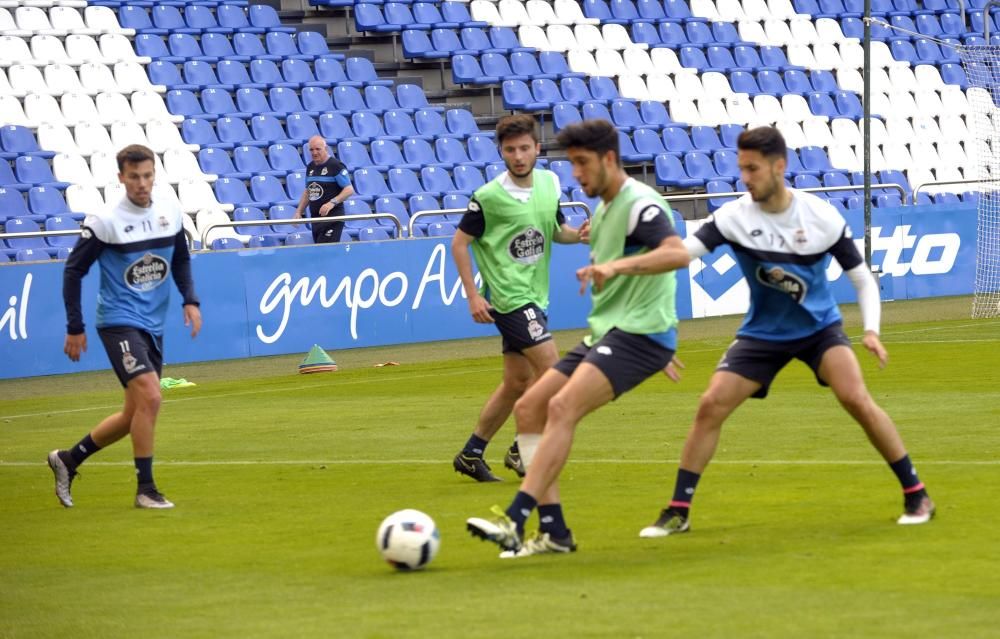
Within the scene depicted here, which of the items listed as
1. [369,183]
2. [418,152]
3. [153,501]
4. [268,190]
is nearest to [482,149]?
[418,152]

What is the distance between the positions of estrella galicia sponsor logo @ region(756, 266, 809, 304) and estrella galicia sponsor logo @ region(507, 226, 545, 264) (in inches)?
109

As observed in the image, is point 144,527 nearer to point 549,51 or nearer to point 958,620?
point 958,620

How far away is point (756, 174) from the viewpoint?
27.4 ft

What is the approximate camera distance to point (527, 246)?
36.4ft

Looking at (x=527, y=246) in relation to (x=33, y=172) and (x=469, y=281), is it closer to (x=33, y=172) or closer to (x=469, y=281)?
(x=469, y=281)

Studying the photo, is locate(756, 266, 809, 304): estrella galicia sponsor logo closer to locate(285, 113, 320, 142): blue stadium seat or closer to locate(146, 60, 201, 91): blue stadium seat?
locate(285, 113, 320, 142): blue stadium seat

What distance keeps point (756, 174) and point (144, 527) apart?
13.1 ft

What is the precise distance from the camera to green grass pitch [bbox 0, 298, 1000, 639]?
678 cm

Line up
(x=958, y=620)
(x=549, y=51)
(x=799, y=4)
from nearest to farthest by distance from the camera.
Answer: (x=958, y=620) < (x=549, y=51) < (x=799, y=4)

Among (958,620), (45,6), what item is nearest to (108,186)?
(45,6)

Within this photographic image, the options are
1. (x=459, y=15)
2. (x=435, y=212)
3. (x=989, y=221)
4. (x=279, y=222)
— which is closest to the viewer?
(x=279, y=222)

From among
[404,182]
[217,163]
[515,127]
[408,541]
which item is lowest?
[408,541]

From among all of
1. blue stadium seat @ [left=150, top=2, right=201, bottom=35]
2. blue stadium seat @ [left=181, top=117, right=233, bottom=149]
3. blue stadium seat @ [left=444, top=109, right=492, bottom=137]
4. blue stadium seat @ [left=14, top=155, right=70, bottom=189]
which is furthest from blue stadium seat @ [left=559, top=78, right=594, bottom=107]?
blue stadium seat @ [left=14, top=155, right=70, bottom=189]

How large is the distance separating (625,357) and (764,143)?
1212 mm
